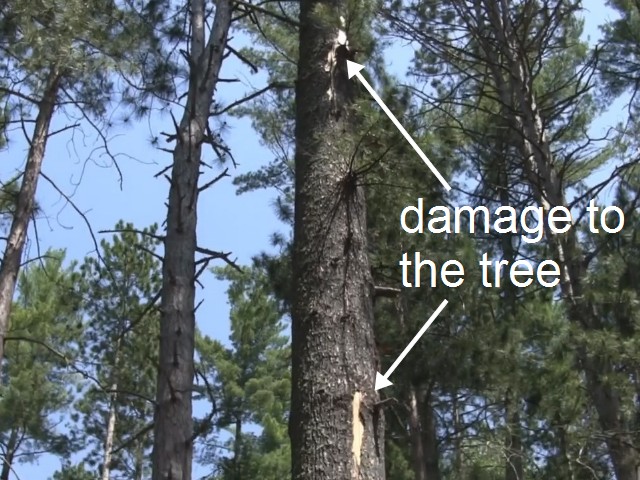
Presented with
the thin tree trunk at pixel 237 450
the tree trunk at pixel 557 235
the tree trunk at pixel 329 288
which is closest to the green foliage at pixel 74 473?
the thin tree trunk at pixel 237 450

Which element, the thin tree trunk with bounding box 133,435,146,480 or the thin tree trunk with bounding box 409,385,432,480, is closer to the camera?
the thin tree trunk with bounding box 409,385,432,480

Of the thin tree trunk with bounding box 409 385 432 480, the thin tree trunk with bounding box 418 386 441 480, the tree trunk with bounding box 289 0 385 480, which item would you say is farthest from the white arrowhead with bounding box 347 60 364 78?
the thin tree trunk with bounding box 418 386 441 480

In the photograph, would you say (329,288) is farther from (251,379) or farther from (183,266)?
(251,379)

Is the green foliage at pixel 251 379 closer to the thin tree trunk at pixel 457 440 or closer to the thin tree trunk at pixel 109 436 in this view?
the thin tree trunk at pixel 109 436

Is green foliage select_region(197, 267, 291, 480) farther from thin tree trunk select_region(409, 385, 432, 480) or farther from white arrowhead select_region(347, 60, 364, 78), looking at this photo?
white arrowhead select_region(347, 60, 364, 78)

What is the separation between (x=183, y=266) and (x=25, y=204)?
8.15 feet

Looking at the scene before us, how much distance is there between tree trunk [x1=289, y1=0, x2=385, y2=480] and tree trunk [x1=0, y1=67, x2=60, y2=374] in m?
4.07

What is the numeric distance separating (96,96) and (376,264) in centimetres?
282

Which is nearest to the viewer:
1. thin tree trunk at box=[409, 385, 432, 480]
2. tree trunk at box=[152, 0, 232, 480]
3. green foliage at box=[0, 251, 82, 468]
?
tree trunk at box=[152, 0, 232, 480]

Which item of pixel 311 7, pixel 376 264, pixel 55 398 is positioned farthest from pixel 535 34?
pixel 55 398

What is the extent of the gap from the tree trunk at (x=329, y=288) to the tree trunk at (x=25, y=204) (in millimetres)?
4069

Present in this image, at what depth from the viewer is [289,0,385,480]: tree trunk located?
112 inches

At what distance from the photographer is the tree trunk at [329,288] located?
9.31 ft

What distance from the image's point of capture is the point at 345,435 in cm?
283
